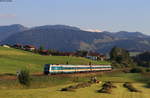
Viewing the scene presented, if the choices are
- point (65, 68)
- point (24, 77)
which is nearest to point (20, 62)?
point (65, 68)

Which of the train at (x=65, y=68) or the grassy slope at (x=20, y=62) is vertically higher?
the grassy slope at (x=20, y=62)

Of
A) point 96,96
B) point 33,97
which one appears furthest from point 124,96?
point 33,97

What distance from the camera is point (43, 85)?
7456cm

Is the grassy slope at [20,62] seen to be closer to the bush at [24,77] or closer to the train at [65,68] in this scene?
the train at [65,68]

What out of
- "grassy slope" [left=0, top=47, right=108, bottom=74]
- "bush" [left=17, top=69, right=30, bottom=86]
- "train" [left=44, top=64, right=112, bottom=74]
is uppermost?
"grassy slope" [left=0, top=47, right=108, bottom=74]

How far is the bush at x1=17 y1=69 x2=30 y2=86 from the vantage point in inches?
2630

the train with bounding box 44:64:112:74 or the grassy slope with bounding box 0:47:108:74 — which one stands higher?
the grassy slope with bounding box 0:47:108:74

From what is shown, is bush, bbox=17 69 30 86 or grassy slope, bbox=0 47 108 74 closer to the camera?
bush, bbox=17 69 30 86

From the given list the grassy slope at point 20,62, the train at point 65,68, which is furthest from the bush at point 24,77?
the grassy slope at point 20,62

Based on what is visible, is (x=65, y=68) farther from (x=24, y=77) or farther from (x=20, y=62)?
(x=24, y=77)

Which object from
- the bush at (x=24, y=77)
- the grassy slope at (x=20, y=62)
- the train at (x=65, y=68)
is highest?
the grassy slope at (x=20, y=62)

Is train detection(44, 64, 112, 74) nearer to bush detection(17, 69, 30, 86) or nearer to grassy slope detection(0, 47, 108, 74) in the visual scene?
grassy slope detection(0, 47, 108, 74)

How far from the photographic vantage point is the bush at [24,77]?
2630 inches

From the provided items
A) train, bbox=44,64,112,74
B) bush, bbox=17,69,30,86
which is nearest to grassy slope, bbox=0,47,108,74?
train, bbox=44,64,112,74
